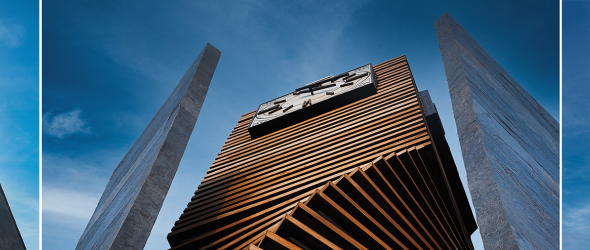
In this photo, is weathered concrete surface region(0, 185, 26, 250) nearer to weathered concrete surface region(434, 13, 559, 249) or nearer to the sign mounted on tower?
weathered concrete surface region(434, 13, 559, 249)

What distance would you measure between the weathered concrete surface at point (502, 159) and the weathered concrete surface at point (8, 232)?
3571 millimetres

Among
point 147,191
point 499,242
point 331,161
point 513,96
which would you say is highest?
point 513,96

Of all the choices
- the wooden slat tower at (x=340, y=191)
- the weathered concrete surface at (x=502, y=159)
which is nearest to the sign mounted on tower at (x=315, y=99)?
the wooden slat tower at (x=340, y=191)

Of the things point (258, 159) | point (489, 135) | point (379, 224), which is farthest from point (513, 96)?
point (258, 159)

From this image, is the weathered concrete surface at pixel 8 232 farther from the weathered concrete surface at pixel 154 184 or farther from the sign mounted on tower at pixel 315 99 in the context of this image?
the sign mounted on tower at pixel 315 99

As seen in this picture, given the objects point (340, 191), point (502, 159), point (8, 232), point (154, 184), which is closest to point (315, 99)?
point (340, 191)

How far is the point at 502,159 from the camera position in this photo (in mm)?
2998

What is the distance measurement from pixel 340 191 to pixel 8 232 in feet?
9.86

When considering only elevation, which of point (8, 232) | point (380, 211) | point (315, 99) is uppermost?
point (315, 99)

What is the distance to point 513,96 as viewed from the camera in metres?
5.70

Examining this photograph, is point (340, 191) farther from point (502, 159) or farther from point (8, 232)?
point (8, 232)

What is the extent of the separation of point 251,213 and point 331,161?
4.13ft

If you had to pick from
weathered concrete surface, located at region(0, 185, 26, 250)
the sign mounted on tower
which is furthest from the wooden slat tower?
weathered concrete surface, located at region(0, 185, 26, 250)

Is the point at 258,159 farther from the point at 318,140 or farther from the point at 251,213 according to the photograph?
the point at 251,213
